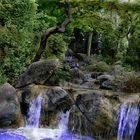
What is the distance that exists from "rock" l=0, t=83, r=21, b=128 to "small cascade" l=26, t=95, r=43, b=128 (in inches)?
17.8

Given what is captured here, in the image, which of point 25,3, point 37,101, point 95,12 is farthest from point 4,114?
point 95,12

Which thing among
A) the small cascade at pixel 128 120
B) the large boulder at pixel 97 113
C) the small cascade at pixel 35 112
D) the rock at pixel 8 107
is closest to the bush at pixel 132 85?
the large boulder at pixel 97 113

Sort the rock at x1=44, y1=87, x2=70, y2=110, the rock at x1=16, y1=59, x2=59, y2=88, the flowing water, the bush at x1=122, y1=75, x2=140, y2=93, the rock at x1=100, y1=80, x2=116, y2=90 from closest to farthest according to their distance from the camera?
1. the flowing water
2. the rock at x1=44, y1=87, x2=70, y2=110
3. the rock at x1=16, y1=59, x2=59, y2=88
4. the bush at x1=122, y1=75, x2=140, y2=93
5. the rock at x1=100, y1=80, x2=116, y2=90

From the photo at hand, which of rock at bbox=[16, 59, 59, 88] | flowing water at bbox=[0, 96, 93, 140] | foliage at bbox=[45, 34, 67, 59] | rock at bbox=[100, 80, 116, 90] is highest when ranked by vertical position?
foliage at bbox=[45, 34, 67, 59]

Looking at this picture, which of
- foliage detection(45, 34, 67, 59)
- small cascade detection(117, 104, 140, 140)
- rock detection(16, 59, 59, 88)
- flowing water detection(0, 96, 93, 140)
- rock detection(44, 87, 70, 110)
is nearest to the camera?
flowing water detection(0, 96, 93, 140)

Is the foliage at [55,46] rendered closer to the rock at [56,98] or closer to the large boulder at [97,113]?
the rock at [56,98]

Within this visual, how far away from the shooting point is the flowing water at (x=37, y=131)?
34.8 feet

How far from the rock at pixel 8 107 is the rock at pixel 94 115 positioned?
1763mm

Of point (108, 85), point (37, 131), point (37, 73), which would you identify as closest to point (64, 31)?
point (37, 73)

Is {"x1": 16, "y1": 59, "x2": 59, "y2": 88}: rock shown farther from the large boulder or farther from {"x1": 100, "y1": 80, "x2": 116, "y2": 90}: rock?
{"x1": 100, "y1": 80, "x2": 116, "y2": 90}: rock

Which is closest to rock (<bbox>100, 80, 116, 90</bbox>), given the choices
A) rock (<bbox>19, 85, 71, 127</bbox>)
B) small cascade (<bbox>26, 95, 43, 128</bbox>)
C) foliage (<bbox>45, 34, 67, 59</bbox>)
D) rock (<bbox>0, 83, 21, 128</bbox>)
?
rock (<bbox>19, 85, 71, 127</bbox>)

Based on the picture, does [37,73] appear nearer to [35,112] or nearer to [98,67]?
[35,112]

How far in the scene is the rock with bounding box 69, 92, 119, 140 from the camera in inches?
436

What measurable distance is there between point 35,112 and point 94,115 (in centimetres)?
199
